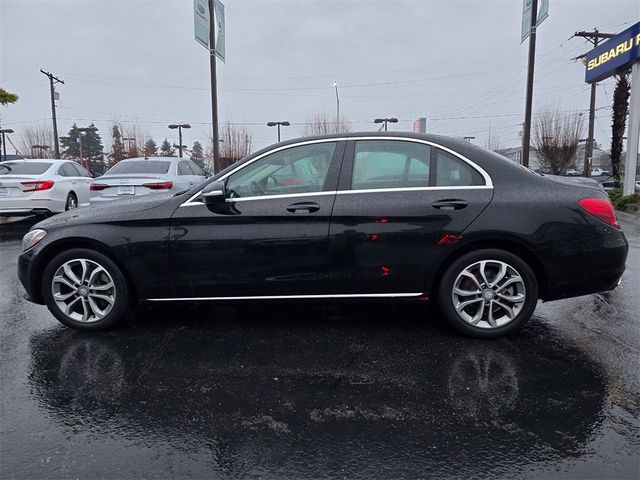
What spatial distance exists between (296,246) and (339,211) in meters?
0.43

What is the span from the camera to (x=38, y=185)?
985 cm

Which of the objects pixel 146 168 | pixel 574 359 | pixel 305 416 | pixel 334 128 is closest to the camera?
pixel 305 416

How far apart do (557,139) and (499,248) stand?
123 feet

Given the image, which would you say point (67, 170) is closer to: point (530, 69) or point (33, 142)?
point (530, 69)

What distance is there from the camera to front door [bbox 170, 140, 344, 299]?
3.61 m

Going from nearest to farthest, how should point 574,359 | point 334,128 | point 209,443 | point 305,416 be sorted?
point 209,443, point 305,416, point 574,359, point 334,128

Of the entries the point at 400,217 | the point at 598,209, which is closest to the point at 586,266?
the point at 598,209

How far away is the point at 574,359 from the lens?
330 cm

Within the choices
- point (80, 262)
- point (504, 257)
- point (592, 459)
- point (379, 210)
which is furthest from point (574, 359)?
point (80, 262)

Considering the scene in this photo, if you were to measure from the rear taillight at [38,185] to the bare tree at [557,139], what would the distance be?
3480 cm

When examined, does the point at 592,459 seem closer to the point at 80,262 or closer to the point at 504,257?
the point at 504,257

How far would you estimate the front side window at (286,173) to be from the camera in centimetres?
373

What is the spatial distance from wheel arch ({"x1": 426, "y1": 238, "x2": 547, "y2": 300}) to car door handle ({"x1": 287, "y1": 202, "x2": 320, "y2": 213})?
3.42 ft

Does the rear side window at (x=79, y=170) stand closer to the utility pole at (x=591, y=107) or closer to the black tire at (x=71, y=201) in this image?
the black tire at (x=71, y=201)
